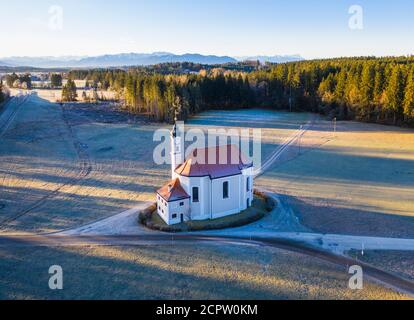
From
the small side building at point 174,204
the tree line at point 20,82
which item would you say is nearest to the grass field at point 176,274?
the small side building at point 174,204

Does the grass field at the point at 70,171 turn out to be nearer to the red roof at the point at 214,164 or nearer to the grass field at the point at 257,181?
the grass field at the point at 257,181

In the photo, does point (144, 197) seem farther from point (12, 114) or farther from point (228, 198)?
point (12, 114)

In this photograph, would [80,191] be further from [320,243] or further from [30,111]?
[30,111]

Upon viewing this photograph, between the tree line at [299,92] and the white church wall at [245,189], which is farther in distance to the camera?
the tree line at [299,92]

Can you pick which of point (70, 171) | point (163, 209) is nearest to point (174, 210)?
point (163, 209)

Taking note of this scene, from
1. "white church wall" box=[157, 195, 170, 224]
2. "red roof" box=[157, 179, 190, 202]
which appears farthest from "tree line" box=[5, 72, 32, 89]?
"red roof" box=[157, 179, 190, 202]
